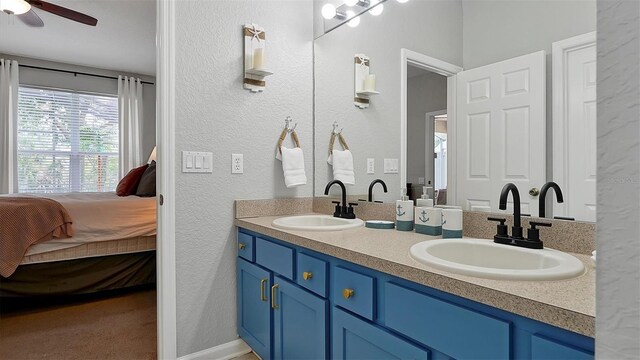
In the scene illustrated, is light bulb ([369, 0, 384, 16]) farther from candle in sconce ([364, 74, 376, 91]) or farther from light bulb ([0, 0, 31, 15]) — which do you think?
light bulb ([0, 0, 31, 15])

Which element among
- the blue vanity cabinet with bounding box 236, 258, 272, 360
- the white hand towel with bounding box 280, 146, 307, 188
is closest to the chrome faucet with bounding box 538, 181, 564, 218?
the blue vanity cabinet with bounding box 236, 258, 272, 360

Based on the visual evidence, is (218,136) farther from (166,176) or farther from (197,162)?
(166,176)

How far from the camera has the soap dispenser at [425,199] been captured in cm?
161

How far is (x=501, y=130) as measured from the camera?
1346 mm

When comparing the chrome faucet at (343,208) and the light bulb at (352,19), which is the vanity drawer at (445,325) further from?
the light bulb at (352,19)

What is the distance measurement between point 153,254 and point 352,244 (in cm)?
248

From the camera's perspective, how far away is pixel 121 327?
7.93ft

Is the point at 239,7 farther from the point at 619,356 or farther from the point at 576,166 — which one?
the point at 619,356

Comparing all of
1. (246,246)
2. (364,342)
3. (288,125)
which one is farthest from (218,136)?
(364,342)

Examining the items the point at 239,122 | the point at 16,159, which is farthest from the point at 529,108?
the point at 16,159

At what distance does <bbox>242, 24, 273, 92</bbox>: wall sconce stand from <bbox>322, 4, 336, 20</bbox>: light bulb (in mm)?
419

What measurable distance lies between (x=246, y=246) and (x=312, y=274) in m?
0.63

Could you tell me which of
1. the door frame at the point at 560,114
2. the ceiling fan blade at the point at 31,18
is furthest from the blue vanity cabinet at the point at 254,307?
the ceiling fan blade at the point at 31,18

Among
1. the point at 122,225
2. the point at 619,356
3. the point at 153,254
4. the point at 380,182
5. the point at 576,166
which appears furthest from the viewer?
the point at 153,254
